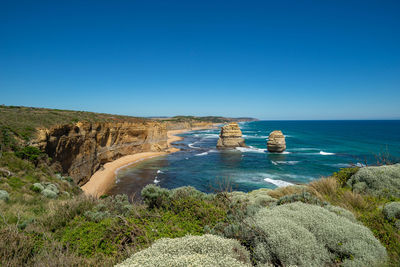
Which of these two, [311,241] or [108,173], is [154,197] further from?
[108,173]

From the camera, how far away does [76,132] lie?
72.1 ft

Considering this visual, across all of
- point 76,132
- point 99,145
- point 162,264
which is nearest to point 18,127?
point 76,132

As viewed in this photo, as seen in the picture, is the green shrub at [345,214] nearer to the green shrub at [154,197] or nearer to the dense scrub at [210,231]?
the dense scrub at [210,231]

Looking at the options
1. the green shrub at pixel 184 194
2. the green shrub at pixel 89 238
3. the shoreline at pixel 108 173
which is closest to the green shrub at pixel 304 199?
the green shrub at pixel 184 194

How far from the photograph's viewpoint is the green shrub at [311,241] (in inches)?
129

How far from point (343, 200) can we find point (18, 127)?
20649 mm

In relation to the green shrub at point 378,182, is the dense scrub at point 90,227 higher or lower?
lower

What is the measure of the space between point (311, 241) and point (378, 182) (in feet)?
16.8

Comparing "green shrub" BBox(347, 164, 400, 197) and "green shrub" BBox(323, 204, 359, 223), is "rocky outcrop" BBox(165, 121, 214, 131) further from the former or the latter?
"green shrub" BBox(323, 204, 359, 223)

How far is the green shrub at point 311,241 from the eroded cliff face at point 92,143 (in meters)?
17.3

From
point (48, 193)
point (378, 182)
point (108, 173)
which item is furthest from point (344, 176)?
point (108, 173)

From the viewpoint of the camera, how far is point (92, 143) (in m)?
25.5

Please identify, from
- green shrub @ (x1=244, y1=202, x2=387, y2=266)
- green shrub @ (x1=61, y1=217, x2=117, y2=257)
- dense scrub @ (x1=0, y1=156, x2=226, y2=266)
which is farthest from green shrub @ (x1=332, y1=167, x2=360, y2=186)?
green shrub @ (x1=61, y1=217, x2=117, y2=257)

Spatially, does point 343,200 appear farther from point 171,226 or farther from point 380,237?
point 171,226
